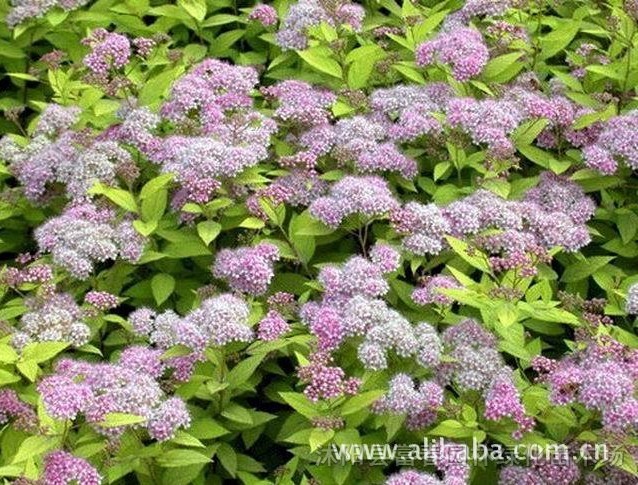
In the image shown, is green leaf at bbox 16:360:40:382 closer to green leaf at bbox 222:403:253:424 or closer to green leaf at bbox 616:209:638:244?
green leaf at bbox 222:403:253:424

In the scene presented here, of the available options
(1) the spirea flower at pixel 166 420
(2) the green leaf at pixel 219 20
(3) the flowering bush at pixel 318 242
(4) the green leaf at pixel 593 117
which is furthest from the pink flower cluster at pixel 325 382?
(2) the green leaf at pixel 219 20

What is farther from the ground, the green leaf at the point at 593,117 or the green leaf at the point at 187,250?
the green leaf at the point at 593,117

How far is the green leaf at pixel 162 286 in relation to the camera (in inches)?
151

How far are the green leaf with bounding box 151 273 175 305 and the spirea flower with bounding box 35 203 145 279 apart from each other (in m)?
0.15

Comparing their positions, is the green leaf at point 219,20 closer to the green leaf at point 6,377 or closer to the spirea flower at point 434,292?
the spirea flower at point 434,292

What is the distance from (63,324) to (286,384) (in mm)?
815

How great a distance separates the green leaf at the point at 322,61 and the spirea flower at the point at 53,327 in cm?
163

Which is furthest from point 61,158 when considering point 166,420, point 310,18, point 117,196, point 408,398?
point 408,398

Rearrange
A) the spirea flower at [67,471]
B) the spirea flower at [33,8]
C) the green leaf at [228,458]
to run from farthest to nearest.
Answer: the spirea flower at [33,8] → the green leaf at [228,458] → the spirea flower at [67,471]

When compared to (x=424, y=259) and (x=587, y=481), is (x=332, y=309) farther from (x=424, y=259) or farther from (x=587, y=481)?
(x=587, y=481)

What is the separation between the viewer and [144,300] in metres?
3.99

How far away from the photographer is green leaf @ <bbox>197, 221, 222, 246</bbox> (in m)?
3.77

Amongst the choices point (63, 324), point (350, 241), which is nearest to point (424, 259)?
point (350, 241)

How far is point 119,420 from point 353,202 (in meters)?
1.26
